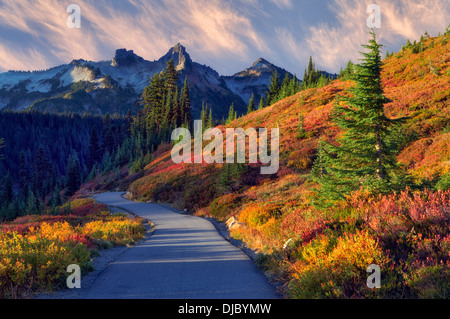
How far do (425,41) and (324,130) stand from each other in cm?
3903

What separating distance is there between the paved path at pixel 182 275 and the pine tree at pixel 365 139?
472cm

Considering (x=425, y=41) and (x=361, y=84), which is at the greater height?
(x=425, y=41)

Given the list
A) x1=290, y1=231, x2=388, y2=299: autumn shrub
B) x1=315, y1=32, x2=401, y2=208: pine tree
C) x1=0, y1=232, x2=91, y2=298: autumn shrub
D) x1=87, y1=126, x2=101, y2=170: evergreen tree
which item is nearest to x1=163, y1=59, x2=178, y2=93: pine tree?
x1=87, y1=126, x2=101, y2=170: evergreen tree

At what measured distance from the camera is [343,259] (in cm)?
527

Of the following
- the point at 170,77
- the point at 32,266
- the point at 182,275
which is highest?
the point at 170,77

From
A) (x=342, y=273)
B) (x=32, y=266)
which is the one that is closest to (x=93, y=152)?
(x=32, y=266)

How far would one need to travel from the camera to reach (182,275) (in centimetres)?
644

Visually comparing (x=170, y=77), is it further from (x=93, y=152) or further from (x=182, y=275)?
(x=182, y=275)

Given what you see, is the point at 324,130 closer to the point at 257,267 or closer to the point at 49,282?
the point at 257,267

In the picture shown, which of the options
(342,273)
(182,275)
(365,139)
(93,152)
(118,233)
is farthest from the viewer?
(93,152)

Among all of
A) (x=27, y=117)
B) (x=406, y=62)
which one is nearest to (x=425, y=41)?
(x=406, y=62)

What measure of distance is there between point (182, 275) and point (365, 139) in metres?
8.04

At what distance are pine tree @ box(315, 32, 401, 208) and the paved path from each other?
4720 mm

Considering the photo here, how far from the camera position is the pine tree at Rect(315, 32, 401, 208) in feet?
32.1
